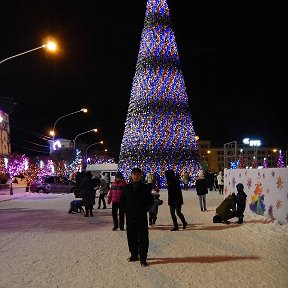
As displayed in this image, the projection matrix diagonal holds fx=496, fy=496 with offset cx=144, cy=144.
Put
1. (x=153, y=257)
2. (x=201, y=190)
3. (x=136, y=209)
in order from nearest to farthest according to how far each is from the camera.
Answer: (x=136, y=209)
(x=153, y=257)
(x=201, y=190)

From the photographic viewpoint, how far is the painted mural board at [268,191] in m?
14.2

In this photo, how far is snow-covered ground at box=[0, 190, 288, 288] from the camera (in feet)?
23.1

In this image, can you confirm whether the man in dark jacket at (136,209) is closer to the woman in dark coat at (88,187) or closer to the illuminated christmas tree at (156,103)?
the woman in dark coat at (88,187)

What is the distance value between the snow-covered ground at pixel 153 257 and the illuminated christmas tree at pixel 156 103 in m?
24.6

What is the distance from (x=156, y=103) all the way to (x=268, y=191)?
24.3 meters

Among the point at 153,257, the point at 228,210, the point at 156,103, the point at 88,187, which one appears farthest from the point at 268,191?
the point at 156,103

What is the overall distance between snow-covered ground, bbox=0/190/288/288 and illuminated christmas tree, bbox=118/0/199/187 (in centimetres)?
2458

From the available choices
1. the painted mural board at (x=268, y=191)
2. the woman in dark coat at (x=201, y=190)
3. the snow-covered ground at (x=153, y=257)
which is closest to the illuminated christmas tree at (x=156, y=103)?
the woman in dark coat at (x=201, y=190)

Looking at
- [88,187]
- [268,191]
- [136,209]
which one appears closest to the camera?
[136,209]

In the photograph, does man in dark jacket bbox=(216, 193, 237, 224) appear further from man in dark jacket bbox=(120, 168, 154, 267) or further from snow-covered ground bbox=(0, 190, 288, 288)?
man in dark jacket bbox=(120, 168, 154, 267)

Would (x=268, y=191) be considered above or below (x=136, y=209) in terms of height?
below

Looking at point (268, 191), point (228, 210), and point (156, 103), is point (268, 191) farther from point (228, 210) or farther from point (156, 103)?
point (156, 103)

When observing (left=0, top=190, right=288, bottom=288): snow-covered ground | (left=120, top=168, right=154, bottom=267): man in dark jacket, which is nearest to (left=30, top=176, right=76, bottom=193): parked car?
(left=0, top=190, right=288, bottom=288): snow-covered ground

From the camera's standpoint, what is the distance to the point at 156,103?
3931 centimetres
